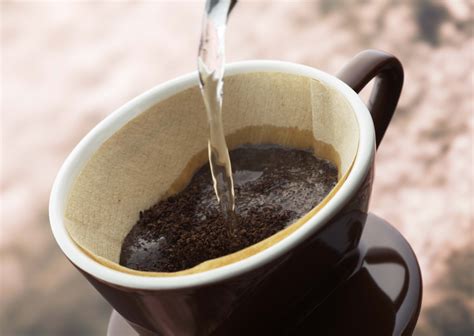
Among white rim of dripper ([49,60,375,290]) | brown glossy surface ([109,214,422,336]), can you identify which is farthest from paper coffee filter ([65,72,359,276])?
brown glossy surface ([109,214,422,336])

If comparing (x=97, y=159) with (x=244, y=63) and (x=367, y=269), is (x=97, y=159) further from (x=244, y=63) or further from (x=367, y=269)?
(x=367, y=269)

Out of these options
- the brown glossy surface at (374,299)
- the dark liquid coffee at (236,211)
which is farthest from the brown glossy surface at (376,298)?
the dark liquid coffee at (236,211)

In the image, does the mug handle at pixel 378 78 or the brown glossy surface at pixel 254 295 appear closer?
the brown glossy surface at pixel 254 295

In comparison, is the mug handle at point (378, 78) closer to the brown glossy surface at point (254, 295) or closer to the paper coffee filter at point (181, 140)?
the paper coffee filter at point (181, 140)

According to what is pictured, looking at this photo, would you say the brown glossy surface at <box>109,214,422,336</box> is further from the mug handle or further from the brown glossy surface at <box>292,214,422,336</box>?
the mug handle

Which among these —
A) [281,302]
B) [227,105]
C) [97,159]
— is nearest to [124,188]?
[97,159]

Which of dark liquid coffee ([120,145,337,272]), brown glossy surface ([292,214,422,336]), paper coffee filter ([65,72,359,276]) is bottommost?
brown glossy surface ([292,214,422,336])

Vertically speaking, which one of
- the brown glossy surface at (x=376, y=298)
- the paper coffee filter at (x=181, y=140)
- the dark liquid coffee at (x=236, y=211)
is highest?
the paper coffee filter at (x=181, y=140)

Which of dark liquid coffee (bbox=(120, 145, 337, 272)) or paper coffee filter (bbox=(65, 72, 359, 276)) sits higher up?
paper coffee filter (bbox=(65, 72, 359, 276))

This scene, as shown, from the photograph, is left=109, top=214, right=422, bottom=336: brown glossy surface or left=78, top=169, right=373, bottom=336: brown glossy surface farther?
left=109, top=214, right=422, bottom=336: brown glossy surface
